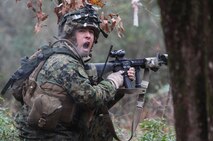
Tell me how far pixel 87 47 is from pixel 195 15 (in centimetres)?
270

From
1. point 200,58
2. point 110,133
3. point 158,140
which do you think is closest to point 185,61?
point 200,58

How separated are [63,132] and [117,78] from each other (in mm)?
771

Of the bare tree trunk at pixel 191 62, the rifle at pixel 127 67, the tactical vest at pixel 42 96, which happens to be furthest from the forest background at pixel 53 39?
the bare tree trunk at pixel 191 62

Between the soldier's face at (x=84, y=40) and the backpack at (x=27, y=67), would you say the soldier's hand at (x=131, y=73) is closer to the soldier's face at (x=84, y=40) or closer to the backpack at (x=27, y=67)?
the soldier's face at (x=84, y=40)

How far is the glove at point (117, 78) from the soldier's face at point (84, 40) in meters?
0.34

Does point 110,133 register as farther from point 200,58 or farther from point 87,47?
point 200,58

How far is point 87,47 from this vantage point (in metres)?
6.06

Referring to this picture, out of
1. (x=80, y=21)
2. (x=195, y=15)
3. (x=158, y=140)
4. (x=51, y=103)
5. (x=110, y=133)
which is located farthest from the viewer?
(x=158, y=140)

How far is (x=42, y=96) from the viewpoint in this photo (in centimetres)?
566

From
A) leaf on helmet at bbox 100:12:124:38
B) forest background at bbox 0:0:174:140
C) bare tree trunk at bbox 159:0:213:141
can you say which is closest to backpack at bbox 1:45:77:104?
leaf on helmet at bbox 100:12:124:38

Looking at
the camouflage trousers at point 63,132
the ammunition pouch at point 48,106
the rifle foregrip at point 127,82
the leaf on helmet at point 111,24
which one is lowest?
the camouflage trousers at point 63,132

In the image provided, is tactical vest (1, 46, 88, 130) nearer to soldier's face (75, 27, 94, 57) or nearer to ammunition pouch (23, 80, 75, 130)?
ammunition pouch (23, 80, 75, 130)

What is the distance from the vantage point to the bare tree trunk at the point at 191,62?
3.46 metres

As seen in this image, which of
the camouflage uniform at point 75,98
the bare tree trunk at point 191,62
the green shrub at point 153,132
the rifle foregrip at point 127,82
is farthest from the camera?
the green shrub at point 153,132
